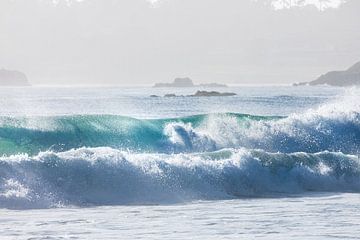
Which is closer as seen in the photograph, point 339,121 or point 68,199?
point 68,199

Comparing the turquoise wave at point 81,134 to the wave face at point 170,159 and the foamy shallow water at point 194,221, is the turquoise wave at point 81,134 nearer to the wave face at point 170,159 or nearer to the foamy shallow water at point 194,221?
the wave face at point 170,159

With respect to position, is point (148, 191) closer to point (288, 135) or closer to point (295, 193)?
point (295, 193)

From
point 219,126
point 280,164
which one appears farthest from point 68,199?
point 219,126

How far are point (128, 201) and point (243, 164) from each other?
4982 millimetres

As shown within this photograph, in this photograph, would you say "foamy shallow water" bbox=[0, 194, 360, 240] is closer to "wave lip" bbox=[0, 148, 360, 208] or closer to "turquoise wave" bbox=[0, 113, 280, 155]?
"wave lip" bbox=[0, 148, 360, 208]

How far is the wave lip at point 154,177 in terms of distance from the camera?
62.6 feet

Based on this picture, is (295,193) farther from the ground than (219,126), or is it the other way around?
(219,126)

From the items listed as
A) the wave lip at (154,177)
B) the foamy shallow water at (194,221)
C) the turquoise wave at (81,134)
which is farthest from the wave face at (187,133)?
the foamy shallow water at (194,221)

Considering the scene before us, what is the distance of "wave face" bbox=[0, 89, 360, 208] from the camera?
19606 millimetres

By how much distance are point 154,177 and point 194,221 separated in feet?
16.2

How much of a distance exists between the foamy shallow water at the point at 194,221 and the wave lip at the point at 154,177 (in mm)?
1116

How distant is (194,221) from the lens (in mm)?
16078

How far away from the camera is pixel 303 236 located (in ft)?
47.2

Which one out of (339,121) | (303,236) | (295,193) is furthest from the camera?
(339,121)
